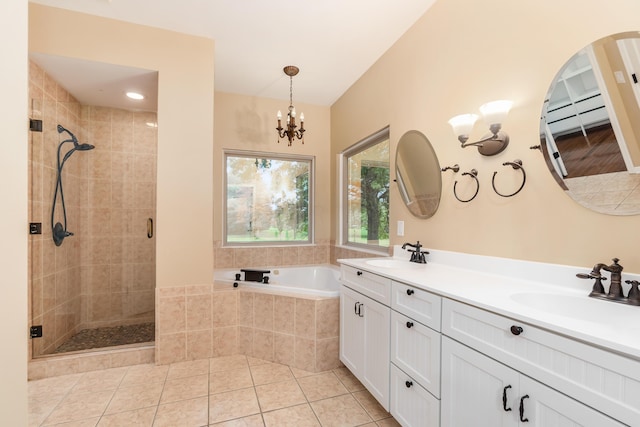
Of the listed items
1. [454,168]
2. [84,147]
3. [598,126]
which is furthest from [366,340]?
[84,147]

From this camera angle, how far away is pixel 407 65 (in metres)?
2.37

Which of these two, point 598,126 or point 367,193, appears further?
point 367,193

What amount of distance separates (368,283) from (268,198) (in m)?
2.23

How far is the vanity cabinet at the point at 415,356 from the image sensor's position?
4.29 feet

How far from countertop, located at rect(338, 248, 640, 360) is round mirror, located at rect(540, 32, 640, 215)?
1.08 feet

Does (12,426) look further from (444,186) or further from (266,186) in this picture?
(266,186)

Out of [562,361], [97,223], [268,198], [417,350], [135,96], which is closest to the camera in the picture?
[562,361]

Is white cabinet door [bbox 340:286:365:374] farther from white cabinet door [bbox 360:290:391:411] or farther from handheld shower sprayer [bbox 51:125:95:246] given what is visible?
handheld shower sprayer [bbox 51:125:95:246]

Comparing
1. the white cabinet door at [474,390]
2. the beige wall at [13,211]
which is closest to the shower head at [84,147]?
the beige wall at [13,211]

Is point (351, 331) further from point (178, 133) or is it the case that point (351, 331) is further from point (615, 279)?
point (178, 133)

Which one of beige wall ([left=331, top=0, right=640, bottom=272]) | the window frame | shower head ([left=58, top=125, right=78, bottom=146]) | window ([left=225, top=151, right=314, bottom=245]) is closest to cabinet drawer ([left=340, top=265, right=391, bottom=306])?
beige wall ([left=331, top=0, right=640, bottom=272])

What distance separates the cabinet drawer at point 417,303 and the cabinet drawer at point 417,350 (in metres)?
0.03

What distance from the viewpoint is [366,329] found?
1910 mm

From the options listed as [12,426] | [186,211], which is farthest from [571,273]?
[186,211]
